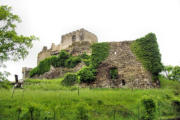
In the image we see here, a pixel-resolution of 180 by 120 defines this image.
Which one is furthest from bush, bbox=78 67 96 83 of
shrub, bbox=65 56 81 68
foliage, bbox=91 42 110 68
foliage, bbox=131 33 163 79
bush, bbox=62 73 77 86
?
shrub, bbox=65 56 81 68

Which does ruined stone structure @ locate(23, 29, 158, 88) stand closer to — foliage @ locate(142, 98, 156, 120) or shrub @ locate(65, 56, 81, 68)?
shrub @ locate(65, 56, 81, 68)

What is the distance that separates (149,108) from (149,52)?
9801mm

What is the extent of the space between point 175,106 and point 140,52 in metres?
8.11

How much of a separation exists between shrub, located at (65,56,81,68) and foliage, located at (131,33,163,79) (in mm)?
9534

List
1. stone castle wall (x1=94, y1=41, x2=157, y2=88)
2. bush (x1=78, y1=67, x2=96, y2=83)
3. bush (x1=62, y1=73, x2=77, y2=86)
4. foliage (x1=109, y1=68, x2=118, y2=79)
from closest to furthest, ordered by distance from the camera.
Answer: stone castle wall (x1=94, y1=41, x2=157, y2=88), foliage (x1=109, y1=68, x2=118, y2=79), bush (x1=78, y1=67, x2=96, y2=83), bush (x1=62, y1=73, x2=77, y2=86)

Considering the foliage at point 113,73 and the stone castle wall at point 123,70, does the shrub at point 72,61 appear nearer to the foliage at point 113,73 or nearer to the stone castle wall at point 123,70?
the stone castle wall at point 123,70

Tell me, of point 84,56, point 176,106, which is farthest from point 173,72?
point 176,106

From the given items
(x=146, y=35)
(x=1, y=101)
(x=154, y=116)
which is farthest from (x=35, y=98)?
(x=146, y=35)

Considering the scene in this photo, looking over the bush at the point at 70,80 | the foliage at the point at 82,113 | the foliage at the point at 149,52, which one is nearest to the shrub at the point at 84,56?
the bush at the point at 70,80

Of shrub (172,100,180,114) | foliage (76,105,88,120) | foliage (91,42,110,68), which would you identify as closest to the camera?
foliage (76,105,88,120)

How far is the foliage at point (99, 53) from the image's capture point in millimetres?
18969

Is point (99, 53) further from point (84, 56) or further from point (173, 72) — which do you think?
point (173, 72)

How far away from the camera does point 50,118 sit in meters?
8.29

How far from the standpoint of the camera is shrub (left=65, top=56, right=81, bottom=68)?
2573 cm
